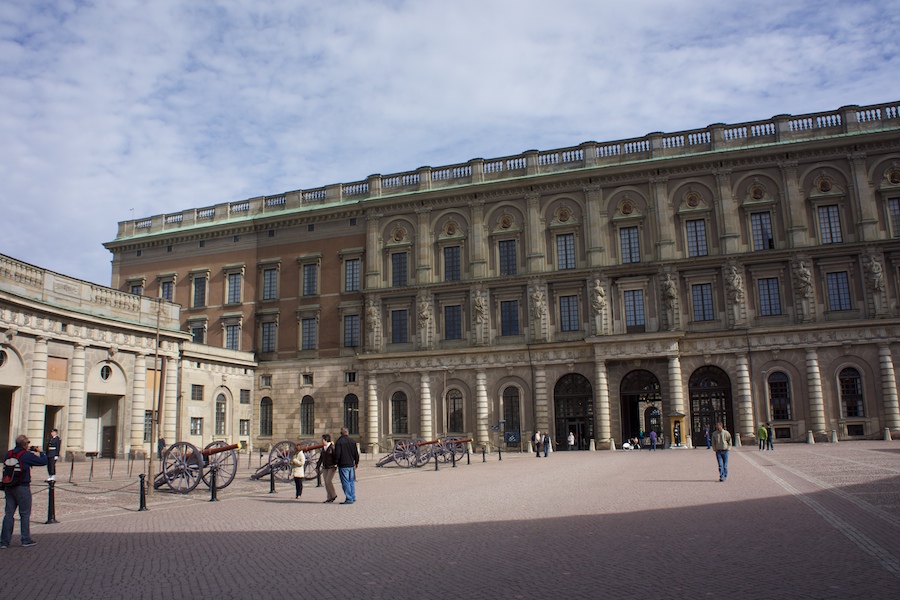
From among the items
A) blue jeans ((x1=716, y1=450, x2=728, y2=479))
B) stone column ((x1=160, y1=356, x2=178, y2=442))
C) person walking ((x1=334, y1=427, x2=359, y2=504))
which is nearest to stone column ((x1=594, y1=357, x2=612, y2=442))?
blue jeans ((x1=716, y1=450, x2=728, y2=479))

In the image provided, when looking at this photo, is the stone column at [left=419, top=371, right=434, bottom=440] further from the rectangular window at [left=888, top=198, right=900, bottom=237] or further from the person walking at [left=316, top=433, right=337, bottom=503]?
the person walking at [left=316, top=433, right=337, bottom=503]

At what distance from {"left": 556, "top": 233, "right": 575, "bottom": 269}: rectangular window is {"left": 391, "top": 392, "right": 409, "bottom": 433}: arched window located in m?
13.7

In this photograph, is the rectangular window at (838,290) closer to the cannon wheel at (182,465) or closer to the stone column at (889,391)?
the stone column at (889,391)

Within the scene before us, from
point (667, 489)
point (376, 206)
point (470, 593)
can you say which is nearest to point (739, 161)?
point (376, 206)

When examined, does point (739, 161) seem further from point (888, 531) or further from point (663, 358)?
point (888, 531)

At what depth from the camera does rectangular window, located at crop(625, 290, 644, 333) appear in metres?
46.0

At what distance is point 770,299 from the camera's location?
44.1 m

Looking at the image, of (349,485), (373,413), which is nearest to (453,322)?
(373,413)

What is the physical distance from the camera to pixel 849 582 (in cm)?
872

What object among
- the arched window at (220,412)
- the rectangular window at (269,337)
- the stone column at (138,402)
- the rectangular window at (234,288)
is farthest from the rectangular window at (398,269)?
the stone column at (138,402)

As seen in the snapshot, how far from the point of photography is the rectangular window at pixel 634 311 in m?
46.0

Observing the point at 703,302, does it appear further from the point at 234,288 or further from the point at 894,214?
the point at 234,288

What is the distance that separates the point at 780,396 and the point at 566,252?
15.2 meters

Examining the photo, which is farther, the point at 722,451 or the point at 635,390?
the point at 635,390
